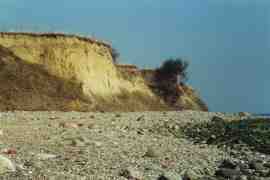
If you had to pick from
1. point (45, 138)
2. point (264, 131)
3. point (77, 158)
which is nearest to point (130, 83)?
point (264, 131)

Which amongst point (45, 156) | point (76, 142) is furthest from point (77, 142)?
point (45, 156)

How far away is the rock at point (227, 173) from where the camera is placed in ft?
32.5

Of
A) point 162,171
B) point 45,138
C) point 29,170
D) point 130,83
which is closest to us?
point 29,170

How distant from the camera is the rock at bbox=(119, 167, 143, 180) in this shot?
8594 millimetres

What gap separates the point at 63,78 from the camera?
3981 cm

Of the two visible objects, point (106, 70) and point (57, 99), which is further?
point (106, 70)

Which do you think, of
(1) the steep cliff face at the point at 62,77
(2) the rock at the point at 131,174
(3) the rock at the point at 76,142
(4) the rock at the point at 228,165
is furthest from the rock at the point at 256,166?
(1) the steep cliff face at the point at 62,77

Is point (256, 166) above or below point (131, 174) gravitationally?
below

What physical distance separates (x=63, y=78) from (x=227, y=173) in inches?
1210

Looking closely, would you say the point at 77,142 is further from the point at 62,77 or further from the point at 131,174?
the point at 62,77

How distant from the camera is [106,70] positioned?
46531mm

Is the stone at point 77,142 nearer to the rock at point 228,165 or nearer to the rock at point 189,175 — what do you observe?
the rock at point 189,175

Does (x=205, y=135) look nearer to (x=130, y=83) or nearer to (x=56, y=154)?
(x=56, y=154)

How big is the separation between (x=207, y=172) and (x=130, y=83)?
131ft
